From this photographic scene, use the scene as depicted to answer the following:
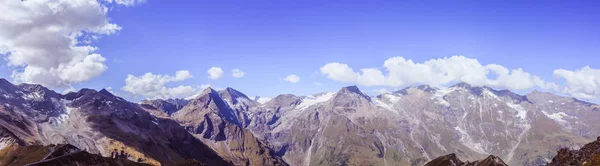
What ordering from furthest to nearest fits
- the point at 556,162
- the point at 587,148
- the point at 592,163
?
the point at 556,162
the point at 587,148
the point at 592,163

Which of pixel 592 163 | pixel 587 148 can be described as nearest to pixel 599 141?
pixel 587 148

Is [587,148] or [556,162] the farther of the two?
[556,162]

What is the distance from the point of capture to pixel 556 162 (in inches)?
6344

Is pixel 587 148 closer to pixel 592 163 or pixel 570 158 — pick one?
pixel 570 158

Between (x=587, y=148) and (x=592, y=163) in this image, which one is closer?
(x=592, y=163)

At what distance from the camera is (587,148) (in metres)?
150

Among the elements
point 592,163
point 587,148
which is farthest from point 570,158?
point 592,163

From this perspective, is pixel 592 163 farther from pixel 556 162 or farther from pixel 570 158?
pixel 556 162

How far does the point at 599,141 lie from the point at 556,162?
51.3ft

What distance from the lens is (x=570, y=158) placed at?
15075 cm

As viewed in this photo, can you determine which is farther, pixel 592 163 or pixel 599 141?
pixel 599 141

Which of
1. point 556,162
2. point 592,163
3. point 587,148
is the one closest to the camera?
point 592,163

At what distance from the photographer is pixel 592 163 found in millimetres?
121125

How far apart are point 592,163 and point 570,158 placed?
32.1 metres
